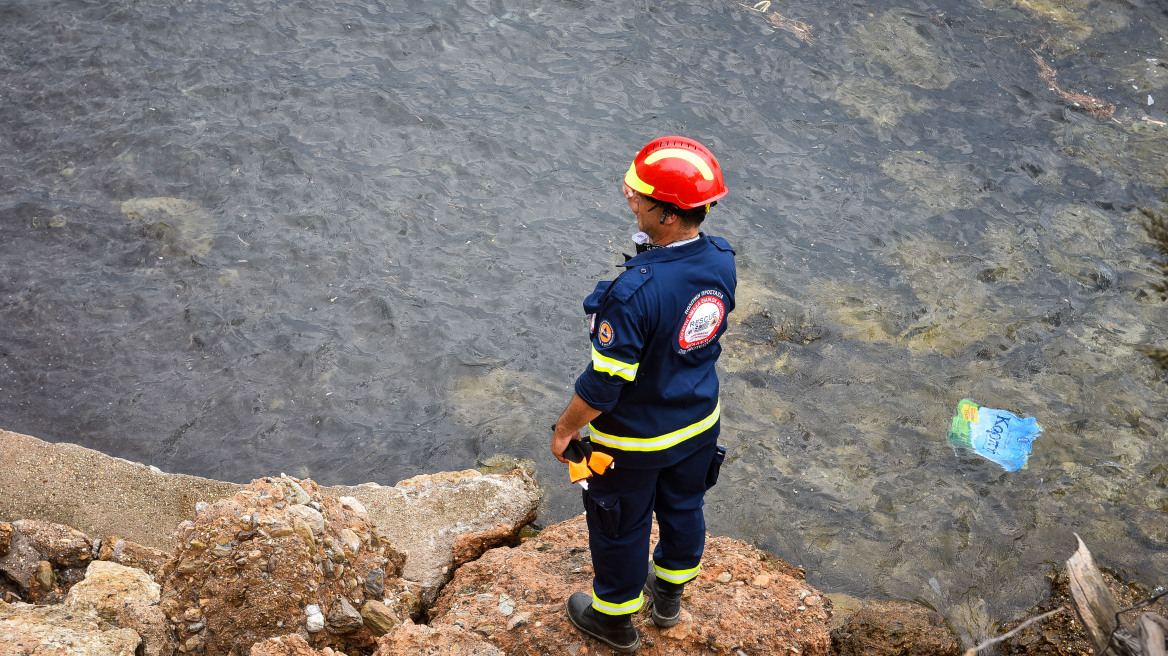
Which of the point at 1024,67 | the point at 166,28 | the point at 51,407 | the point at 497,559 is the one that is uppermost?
the point at 1024,67

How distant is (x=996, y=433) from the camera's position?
4570mm

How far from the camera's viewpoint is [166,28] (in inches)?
284

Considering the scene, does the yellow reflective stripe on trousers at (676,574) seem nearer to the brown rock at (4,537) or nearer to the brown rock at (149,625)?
the brown rock at (149,625)

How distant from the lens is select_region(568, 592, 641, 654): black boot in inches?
114

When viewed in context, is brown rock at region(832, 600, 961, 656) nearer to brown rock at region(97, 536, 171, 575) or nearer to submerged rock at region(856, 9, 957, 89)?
brown rock at region(97, 536, 171, 575)

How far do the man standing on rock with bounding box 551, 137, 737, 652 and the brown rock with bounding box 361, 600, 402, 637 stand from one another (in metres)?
0.79

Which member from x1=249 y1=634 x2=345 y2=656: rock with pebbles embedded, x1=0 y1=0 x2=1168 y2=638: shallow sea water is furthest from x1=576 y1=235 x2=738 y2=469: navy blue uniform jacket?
x1=0 y1=0 x2=1168 y2=638: shallow sea water

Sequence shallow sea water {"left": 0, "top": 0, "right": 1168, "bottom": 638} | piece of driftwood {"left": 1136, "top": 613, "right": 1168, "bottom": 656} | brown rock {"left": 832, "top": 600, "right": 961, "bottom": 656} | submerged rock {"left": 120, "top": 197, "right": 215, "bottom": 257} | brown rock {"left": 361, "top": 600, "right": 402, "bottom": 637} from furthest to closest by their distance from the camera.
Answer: submerged rock {"left": 120, "top": 197, "right": 215, "bottom": 257}
shallow sea water {"left": 0, "top": 0, "right": 1168, "bottom": 638}
brown rock {"left": 832, "top": 600, "right": 961, "bottom": 656}
brown rock {"left": 361, "top": 600, "right": 402, "bottom": 637}
piece of driftwood {"left": 1136, "top": 613, "right": 1168, "bottom": 656}

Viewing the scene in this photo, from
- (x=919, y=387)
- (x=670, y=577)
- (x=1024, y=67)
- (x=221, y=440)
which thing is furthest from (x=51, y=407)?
(x=1024, y=67)

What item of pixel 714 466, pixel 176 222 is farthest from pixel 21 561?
pixel 176 222

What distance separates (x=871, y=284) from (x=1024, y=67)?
3.25 metres

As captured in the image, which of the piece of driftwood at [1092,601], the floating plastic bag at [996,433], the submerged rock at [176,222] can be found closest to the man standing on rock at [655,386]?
the piece of driftwood at [1092,601]

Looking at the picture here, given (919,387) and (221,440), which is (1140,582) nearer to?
(919,387)

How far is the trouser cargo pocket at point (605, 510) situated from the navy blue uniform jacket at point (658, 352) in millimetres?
125
